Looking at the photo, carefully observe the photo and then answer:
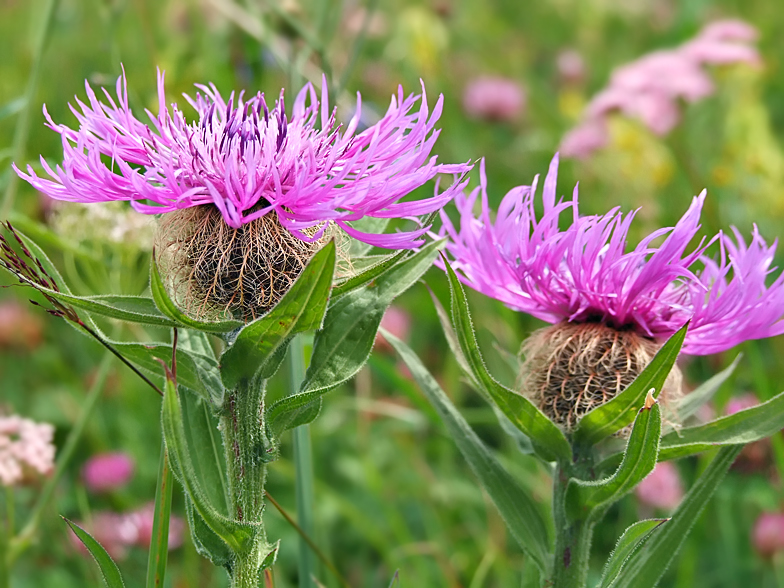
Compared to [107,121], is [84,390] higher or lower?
lower

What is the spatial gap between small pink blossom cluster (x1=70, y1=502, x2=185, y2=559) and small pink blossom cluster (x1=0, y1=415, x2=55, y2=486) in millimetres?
338

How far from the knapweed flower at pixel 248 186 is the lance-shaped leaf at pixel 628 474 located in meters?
0.34

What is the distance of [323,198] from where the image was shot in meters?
1.00

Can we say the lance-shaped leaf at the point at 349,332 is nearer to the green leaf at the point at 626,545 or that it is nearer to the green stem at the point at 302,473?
the green stem at the point at 302,473

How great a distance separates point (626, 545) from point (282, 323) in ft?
1.60

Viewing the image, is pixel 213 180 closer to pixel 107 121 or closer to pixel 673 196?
pixel 107 121

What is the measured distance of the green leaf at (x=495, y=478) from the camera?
117cm

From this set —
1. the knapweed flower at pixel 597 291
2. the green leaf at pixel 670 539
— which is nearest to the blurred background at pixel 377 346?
the knapweed flower at pixel 597 291

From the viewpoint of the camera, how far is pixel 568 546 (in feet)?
3.82

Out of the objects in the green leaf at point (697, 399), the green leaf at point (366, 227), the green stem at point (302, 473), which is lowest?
the green stem at point (302, 473)

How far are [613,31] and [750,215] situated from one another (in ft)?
12.0

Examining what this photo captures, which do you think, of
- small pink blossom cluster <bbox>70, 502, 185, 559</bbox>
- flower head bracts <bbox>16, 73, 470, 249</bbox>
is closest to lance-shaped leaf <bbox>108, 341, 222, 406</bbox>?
flower head bracts <bbox>16, 73, 470, 249</bbox>

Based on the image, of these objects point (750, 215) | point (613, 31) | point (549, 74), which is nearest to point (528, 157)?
→ point (750, 215)

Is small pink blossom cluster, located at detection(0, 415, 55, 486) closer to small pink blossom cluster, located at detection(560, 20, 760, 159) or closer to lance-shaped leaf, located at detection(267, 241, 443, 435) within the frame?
lance-shaped leaf, located at detection(267, 241, 443, 435)
